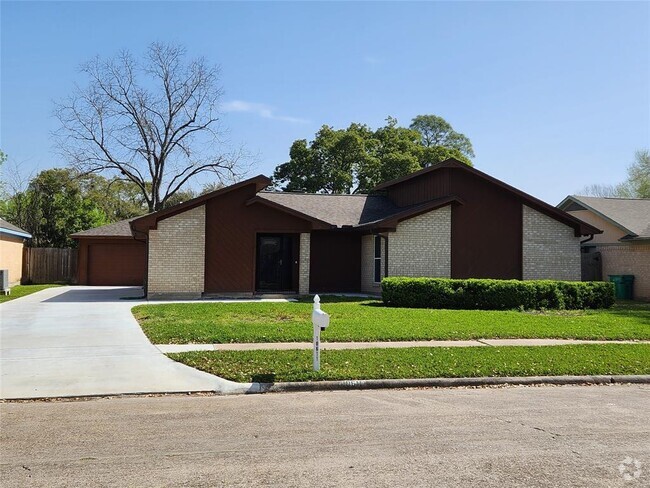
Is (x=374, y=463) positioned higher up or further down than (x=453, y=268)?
further down

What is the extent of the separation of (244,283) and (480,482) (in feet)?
55.6

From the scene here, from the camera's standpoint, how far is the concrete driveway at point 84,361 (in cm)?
789

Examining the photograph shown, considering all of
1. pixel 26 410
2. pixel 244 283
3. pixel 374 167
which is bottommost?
pixel 26 410

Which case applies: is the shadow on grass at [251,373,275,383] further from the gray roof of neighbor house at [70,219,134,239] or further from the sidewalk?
Answer: the gray roof of neighbor house at [70,219,134,239]

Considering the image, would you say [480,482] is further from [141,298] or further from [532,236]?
[532,236]

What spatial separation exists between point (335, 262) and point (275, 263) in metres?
2.54

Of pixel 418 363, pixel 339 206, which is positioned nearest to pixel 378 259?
pixel 339 206

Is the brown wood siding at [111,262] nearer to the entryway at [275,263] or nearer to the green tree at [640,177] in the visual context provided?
the entryway at [275,263]

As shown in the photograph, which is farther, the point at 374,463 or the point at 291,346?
the point at 291,346

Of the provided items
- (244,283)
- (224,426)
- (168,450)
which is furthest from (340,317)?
(168,450)

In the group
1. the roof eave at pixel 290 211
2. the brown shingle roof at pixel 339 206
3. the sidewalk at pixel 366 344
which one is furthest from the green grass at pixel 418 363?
the brown shingle roof at pixel 339 206

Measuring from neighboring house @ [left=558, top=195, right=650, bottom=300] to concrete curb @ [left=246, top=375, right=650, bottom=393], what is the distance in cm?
1683

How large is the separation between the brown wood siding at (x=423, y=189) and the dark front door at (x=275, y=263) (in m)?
5.75

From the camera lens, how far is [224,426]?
20.4 ft
